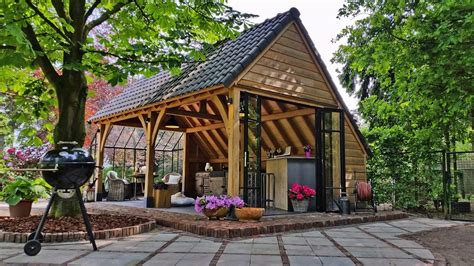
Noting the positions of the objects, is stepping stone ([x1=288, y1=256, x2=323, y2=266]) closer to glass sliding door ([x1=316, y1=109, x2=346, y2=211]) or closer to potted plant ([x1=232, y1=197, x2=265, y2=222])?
potted plant ([x1=232, y1=197, x2=265, y2=222])

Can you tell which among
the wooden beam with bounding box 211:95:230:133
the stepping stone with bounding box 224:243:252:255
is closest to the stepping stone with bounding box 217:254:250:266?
the stepping stone with bounding box 224:243:252:255

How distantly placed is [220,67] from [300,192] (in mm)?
3100

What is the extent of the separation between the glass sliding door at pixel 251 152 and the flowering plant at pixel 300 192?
1.42 meters

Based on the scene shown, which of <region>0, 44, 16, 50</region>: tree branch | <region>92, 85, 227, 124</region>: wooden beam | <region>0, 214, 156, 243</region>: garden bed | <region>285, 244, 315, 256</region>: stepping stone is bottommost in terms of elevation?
→ <region>285, 244, 315, 256</region>: stepping stone

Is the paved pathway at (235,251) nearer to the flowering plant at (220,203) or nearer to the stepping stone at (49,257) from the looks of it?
the stepping stone at (49,257)

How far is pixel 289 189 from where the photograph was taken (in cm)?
795

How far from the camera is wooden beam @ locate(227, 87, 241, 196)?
6.05 m

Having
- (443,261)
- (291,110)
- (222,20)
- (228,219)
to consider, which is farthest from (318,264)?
(291,110)

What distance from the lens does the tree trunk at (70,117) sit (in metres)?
5.58

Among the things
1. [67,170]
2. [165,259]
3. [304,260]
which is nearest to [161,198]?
[67,170]

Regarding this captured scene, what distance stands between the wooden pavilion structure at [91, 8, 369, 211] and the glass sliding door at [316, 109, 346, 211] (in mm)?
22

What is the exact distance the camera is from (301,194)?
759 cm

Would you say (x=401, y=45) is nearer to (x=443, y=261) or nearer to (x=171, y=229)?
(x=443, y=261)

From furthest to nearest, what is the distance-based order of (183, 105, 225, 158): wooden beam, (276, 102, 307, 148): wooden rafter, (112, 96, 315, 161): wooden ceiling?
(183, 105, 225, 158): wooden beam, (276, 102, 307, 148): wooden rafter, (112, 96, 315, 161): wooden ceiling
